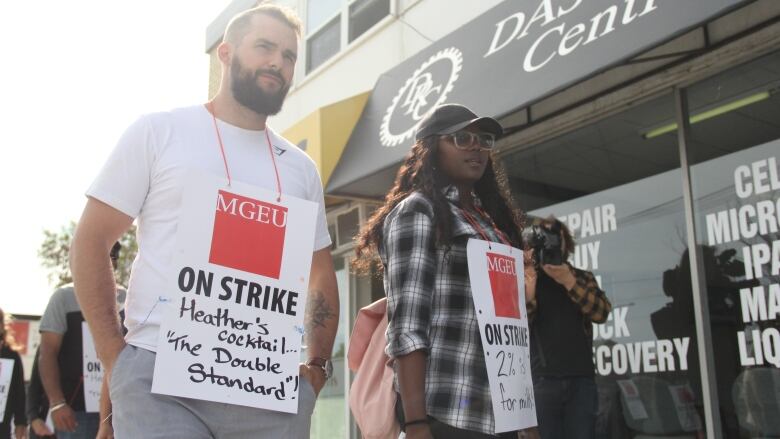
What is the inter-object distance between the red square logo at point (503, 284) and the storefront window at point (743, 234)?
7.58 ft

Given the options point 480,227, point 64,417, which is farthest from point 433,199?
point 64,417

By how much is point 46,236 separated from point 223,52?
Result: 27.8 metres

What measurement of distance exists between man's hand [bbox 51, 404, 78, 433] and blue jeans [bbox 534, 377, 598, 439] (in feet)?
9.31

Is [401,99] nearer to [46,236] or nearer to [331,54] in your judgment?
[331,54]

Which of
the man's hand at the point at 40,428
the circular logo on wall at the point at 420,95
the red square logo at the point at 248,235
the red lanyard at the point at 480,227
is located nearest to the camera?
the red square logo at the point at 248,235

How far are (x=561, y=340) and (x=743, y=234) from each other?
4.12 feet

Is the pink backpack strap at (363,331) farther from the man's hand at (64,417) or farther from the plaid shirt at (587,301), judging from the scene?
the man's hand at (64,417)

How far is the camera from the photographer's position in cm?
462

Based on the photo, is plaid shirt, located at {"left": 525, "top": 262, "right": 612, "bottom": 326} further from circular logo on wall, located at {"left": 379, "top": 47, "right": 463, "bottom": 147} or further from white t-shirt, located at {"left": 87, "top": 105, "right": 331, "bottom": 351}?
white t-shirt, located at {"left": 87, "top": 105, "right": 331, "bottom": 351}

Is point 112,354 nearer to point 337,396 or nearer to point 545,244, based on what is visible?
point 545,244

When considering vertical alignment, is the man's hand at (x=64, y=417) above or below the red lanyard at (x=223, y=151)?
below

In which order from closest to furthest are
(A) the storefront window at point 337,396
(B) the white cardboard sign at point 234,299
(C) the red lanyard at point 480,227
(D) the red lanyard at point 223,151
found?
(B) the white cardboard sign at point 234,299 → (D) the red lanyard at point 223,151 → (C) the red lanyard at point 480,227 → (A) the storefront window at point 337,396

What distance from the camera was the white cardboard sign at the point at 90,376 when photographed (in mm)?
4883

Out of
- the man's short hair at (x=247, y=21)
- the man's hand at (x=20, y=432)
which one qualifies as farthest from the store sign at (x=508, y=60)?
the man's hand at (x=20, y=432)
